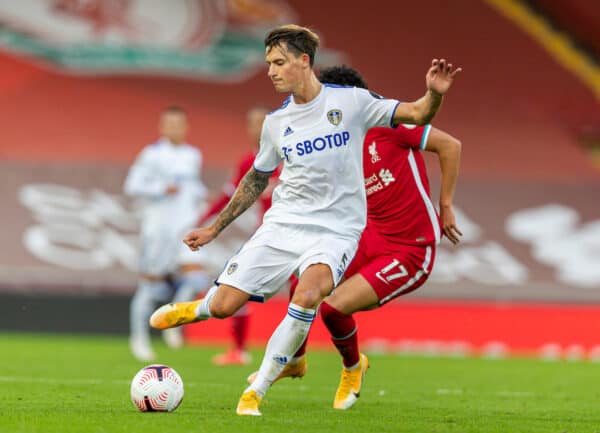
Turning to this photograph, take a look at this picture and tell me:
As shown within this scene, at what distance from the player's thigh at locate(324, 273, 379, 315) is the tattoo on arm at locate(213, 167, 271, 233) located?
90 cm

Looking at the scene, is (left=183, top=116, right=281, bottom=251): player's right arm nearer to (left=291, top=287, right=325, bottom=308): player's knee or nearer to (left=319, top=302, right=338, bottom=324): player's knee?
(left=291, top=287, right=325, bottom=308): player's knee

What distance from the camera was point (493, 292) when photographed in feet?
55.7

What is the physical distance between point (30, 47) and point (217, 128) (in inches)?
106

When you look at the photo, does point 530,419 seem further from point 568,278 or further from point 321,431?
point 568,278

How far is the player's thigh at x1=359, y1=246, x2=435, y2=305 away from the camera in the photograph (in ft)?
26.8

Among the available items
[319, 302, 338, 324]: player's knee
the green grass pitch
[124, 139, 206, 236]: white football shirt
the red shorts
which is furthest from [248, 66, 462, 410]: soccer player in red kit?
[124, 139, 206, 236]: white football shirt

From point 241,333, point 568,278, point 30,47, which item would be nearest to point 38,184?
point 30,47

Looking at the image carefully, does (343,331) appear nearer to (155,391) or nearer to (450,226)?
(450,226)

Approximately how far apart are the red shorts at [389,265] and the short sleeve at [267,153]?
109 cm

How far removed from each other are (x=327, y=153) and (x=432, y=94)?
728 millimetres

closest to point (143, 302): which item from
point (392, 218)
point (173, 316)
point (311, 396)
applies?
point (311, 396)

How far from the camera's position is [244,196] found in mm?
7531

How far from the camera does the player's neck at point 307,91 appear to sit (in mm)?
7223

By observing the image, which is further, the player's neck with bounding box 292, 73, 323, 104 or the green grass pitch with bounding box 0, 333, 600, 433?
the player's neck with bounding box 292, 73, 323, 104
